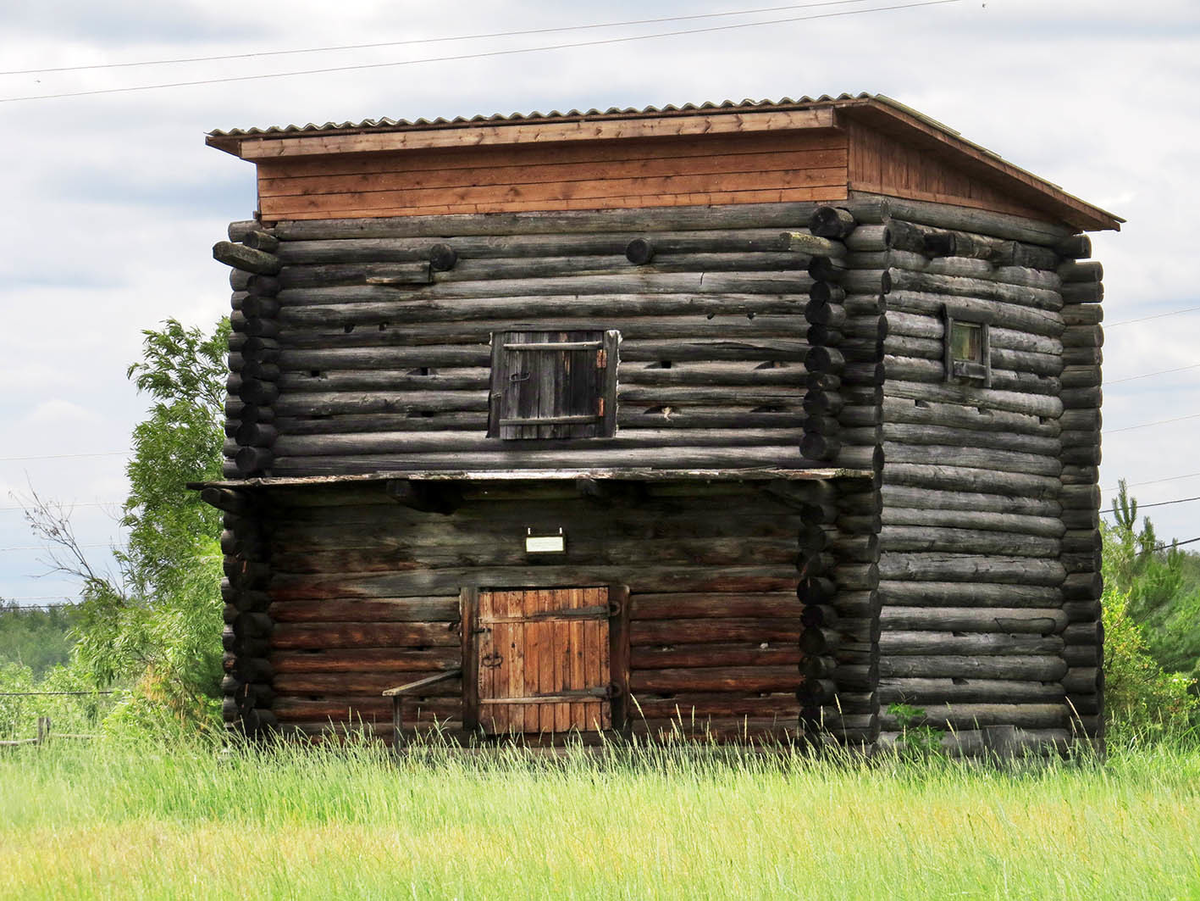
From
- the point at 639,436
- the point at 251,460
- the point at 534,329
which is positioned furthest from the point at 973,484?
the point at 251,460

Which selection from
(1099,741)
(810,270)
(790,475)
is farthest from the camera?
(1099,741)

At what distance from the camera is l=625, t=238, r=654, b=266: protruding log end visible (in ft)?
51.9

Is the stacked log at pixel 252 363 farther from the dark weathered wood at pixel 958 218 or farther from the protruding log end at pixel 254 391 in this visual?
the dark weathered wood at pixel 958 218

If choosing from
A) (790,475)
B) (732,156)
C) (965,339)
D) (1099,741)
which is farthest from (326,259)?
(1099,741)

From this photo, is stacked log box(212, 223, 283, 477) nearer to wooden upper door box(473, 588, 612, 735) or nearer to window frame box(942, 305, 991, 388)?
wooden upper door box(473, 588, 612, 735)

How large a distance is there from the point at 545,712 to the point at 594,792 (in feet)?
11.1

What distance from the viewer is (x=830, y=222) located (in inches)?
604

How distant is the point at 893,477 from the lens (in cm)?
1608

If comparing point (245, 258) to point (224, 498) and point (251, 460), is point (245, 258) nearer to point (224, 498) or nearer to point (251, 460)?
point (251, 460)

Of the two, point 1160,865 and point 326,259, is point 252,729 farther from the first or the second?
point 1160,865

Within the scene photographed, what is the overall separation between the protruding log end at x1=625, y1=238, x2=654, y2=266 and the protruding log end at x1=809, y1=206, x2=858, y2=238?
5.66 ft

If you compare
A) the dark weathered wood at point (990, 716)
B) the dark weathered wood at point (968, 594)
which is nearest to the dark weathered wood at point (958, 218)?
the dark weathered wood at point (968, 594)

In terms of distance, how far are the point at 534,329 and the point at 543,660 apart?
3.52 metres

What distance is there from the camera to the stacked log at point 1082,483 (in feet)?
57.9
